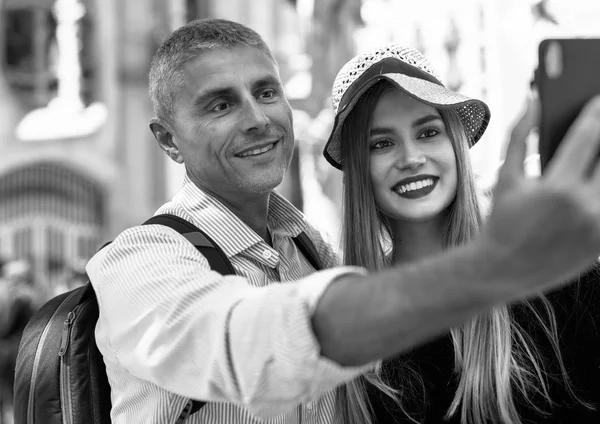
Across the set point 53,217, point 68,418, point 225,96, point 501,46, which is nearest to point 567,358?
point 225,96

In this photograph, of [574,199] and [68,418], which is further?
[68,418]

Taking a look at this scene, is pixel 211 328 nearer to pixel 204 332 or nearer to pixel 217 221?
pixel 204 332

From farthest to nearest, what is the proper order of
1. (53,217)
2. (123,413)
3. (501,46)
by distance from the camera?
1. (53,217)
2. (501,46)
3. (123,413)

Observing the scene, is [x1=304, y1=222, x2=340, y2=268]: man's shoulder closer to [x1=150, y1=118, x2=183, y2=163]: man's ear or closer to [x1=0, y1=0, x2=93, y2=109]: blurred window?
[x1=150, y1=118, x2=183, y2=163]: man's ear

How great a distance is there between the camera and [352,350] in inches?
48.6

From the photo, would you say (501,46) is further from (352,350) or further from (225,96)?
(352,350)

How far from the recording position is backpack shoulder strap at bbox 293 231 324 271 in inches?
92.9

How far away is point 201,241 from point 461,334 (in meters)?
0.75

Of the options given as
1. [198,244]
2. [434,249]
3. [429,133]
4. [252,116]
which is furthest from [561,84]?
[434,249]

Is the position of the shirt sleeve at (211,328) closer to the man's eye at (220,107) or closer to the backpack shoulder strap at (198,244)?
the backpack shoulder strap at (198,244)

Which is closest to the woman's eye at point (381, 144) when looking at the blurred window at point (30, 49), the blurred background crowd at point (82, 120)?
the blurred background crowd at point (82, 120)

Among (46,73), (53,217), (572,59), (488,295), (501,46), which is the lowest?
(53,217)

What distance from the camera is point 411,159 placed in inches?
87.0

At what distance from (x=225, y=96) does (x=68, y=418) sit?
78cm
